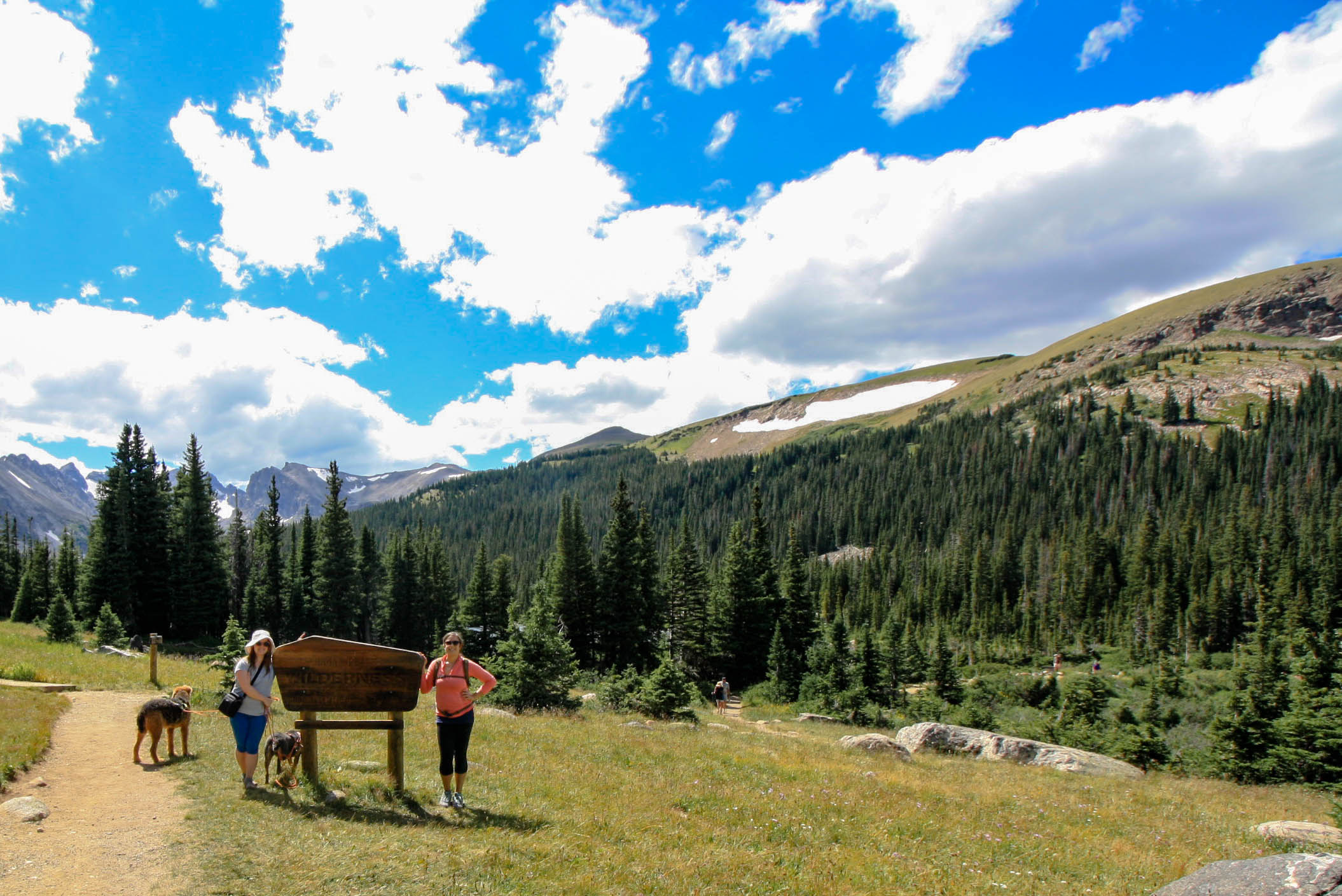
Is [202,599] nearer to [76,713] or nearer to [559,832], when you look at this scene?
[76,713]

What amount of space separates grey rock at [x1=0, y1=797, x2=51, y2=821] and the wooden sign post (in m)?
2.68

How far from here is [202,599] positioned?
48.0 meters

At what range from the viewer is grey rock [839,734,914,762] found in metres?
19.3

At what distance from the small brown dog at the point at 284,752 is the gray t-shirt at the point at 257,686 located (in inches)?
18.7

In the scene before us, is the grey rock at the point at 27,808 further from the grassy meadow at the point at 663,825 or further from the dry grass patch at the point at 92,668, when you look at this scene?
the dry grass patch at the point at 92,668

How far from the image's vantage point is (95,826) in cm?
751

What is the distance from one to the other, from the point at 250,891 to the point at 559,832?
11.8 feet

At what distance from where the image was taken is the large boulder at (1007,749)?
20234mm

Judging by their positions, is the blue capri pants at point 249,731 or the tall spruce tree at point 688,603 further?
the tall spruce tree at point 688,603

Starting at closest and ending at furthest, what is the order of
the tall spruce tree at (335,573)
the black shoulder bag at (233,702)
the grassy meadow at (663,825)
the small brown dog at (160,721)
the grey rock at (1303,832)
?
the grassy meadow at (663,825) → the black shoulder bag at (233,702) → the small brown dog at (160,721) → the grey rock at (1303,832) → the tall spruce tree at (335,573)

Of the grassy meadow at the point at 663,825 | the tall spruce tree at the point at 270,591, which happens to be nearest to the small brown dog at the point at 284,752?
the grassy meadow at the point at 663,825

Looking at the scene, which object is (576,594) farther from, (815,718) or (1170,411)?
(1170,411)

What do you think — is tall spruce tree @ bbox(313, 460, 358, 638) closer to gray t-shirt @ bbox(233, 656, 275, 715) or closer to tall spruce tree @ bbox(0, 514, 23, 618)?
tall spruce tree @ bbox(0, 514, 23, 618)

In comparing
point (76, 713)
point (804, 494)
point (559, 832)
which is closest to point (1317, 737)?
point (559, 832)
